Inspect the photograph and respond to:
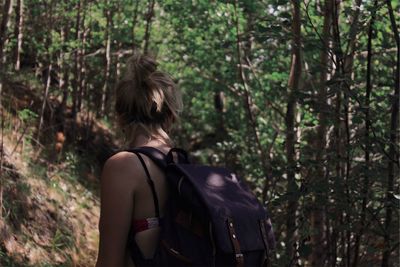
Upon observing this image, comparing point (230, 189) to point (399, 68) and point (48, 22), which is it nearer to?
point (399, 68)

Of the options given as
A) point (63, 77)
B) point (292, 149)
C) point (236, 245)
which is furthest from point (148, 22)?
point (236, 245)

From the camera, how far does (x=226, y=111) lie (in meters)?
13.3

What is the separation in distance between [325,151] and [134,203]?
237 centimetres

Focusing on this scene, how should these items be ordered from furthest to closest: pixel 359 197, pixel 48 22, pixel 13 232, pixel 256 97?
pixel 256 97, pixel 48 22, pixel 13 232, pixel 359 197

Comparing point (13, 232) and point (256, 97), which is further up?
point (256, 97)

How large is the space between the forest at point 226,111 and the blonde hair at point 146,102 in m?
1.66

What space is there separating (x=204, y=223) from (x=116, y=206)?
1.06ft

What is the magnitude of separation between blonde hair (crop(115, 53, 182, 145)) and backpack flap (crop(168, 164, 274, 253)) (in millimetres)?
240

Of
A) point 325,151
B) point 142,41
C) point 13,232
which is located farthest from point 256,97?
point 325,151

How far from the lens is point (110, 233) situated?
7.43 ft

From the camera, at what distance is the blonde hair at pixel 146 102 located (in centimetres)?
245

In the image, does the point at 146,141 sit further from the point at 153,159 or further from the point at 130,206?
the point at 130,206

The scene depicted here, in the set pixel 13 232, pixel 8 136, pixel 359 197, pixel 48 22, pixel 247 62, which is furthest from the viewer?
A: pixel 247 62

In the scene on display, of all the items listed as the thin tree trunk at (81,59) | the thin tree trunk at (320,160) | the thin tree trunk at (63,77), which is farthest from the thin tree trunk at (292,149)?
the thin tree trunk at (63,77)
